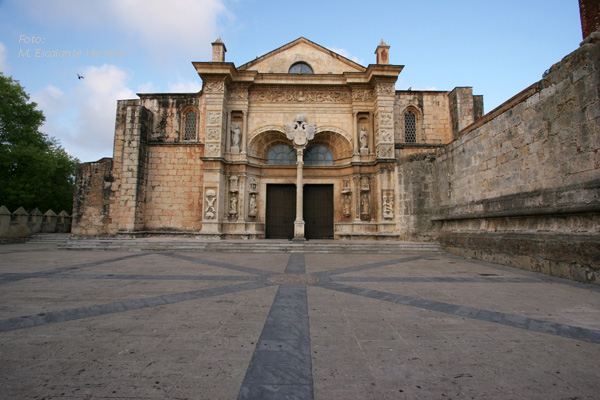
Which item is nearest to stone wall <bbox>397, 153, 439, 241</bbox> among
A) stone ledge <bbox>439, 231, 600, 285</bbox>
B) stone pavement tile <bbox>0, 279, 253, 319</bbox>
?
stone ledge <bbox>439, 231, 600, 285</bbox>

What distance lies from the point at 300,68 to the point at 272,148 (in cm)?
520

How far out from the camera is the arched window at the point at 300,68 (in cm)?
1736

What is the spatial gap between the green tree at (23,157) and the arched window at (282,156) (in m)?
16.3

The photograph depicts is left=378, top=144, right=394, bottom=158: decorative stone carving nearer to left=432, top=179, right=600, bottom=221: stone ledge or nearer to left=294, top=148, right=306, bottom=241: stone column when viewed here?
left=294, top=148, right=306, bottom=241: stone column

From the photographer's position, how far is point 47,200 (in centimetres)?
2333

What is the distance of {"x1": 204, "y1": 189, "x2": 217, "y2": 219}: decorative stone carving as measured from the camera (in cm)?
1452

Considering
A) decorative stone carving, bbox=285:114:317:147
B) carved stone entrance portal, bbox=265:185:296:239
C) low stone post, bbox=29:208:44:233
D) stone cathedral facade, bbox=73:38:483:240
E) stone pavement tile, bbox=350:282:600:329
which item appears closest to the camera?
stone pavement tile, bbox=350:282:600:329

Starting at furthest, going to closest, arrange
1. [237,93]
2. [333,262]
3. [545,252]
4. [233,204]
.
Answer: [237,93] < [233,204] < [333,262] < [545,252]

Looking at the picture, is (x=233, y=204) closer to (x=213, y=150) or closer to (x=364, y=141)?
(x=213, y=150)

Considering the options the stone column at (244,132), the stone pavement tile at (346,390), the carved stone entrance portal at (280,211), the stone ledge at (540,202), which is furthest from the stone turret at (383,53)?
the stone pavement tile at (346,390)

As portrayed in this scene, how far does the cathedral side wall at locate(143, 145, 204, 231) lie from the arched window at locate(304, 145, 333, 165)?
614 cm

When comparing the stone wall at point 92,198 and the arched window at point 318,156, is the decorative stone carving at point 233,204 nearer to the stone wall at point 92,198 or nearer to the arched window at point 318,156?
the arched window at point 318,156

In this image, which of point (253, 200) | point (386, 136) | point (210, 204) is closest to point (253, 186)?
point (253, 200)

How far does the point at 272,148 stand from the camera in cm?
A: 1725
